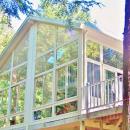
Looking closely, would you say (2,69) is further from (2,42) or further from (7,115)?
(2,42)

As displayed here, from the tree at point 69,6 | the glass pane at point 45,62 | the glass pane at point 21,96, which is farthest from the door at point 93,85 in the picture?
the tree at point 69,6

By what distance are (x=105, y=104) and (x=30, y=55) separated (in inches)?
200

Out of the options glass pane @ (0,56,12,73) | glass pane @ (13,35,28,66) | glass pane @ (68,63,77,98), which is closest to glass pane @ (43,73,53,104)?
glass pane @ (68,63,77,98)

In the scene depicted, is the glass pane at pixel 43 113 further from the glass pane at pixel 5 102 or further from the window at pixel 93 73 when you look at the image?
the glass pane at pixel 5 102

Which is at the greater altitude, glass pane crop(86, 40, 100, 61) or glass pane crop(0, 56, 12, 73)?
glass pane crop(0, 56, 12, 73)

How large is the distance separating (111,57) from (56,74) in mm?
2007

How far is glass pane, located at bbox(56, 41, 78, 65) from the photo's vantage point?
40.4ft

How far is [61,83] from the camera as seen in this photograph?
12.6m

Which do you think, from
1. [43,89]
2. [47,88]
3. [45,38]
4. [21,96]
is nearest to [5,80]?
[21,96]

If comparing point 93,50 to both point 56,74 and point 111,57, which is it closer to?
point 111,57

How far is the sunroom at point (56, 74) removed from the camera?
1147 cm

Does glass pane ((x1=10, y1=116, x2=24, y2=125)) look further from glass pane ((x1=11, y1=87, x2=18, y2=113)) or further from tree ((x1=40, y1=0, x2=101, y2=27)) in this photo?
tree ((x1=40, y1=0, x2=101, y2=27))

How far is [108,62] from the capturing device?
1268cm

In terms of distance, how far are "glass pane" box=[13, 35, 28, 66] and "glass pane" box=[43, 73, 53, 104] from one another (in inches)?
88.4
